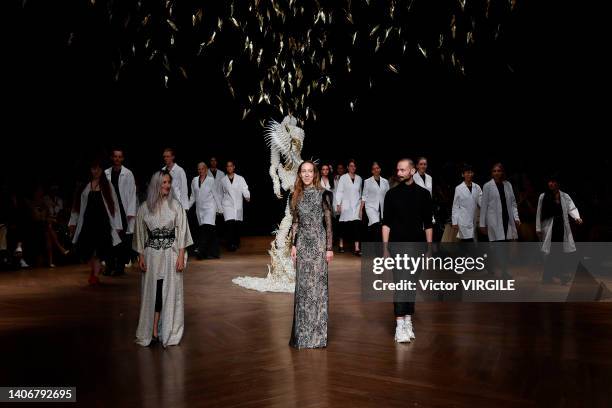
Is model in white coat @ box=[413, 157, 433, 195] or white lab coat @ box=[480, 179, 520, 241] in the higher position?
model in white coat @ box=[413, 157, 433, 195]

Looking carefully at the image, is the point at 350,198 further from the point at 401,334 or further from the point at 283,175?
the point at 401,334

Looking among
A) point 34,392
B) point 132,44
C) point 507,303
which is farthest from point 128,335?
point 507,303

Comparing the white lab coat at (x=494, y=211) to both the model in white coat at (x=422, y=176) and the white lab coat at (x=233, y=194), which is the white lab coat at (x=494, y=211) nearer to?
the model in white coat at (x=422, y=176)

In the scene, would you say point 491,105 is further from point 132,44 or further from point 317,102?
point 132,44

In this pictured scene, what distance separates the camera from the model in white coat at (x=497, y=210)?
8.59 meters

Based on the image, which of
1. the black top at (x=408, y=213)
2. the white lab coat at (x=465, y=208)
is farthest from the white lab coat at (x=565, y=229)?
the black top at (x=408, y=213)

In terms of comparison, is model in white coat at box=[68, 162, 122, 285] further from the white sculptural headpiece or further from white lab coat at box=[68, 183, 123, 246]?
the white sculptural headpiece

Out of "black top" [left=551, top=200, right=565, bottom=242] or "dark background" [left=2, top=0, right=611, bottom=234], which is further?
"dark background" [left=2, top=0, right=611, bottom=234]

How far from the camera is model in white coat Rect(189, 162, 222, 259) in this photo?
11422 mm

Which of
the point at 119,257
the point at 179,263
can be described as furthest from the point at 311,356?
the point at 119,257

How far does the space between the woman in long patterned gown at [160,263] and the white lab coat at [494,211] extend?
4676mm

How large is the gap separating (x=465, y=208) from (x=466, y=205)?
0.04m

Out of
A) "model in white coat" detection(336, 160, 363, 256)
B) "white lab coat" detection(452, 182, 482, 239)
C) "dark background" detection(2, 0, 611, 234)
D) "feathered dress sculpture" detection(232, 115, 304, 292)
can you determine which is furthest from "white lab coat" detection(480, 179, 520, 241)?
"model in white coat" detection(336, 160, 363, 256)

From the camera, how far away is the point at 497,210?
28.2 ft
